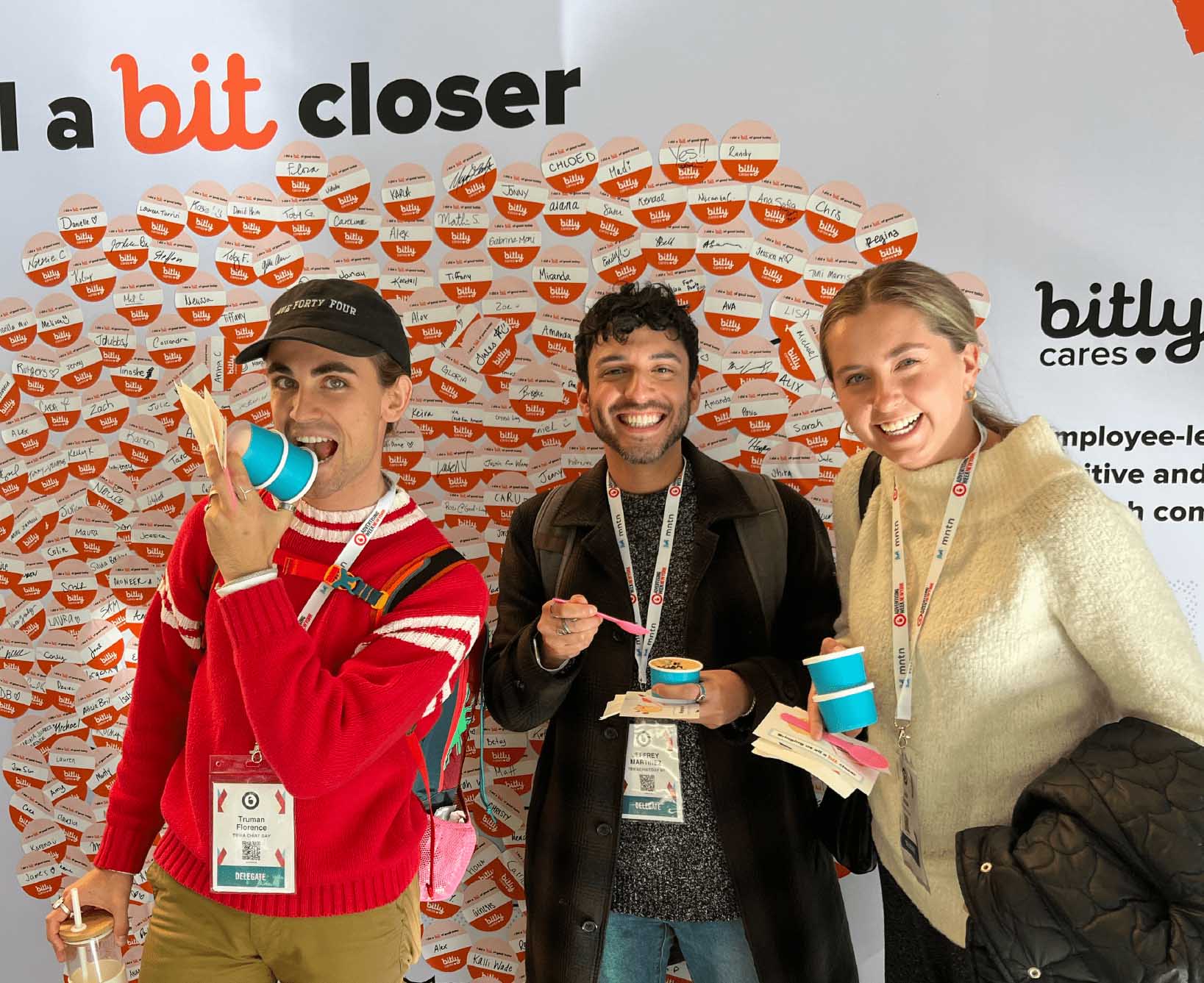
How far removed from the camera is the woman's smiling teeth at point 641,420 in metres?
2.16

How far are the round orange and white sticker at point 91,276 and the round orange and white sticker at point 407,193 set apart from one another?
2.92 feet

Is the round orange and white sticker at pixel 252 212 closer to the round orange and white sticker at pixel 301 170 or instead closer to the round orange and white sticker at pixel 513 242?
the round orange and white sticker at pixel 301 170

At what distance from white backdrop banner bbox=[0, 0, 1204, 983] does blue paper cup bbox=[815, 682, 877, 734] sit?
1.00 metres

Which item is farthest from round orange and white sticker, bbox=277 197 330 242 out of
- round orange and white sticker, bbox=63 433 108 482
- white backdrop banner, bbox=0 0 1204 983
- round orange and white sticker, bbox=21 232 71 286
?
round orange and white sticker, bbox=63 433 108 482

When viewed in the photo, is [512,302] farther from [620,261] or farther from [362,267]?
[362,267]

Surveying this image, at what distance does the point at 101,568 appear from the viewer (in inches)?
114

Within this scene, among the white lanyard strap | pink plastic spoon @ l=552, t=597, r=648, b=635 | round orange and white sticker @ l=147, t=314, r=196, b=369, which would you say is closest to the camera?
the white lanyard strap

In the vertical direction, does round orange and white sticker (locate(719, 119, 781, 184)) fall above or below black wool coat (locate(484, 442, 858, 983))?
above

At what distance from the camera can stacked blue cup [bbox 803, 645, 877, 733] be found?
5.71 feet

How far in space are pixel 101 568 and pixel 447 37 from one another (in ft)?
6.35

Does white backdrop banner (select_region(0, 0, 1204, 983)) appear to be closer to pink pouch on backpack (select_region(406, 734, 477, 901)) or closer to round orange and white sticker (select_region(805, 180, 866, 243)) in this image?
round orange and white sticker (select_region(805, 180, 866, 243))

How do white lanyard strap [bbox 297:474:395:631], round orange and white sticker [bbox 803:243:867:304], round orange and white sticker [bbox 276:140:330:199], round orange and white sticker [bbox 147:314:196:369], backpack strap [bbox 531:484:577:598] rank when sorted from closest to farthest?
white lanyard strap [bbox 297:474:395:631] < backpack strap [bbox 531:484:577:598] < round orange and white sticker [bbox 803:243:867:304] < round orange and white sticker [bbox 276:140:330:199] < round orange and white sticker [bbox 147:314:196:369]

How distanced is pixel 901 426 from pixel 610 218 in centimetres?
121

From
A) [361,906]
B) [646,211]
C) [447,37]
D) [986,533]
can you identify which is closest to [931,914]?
[986,533]
